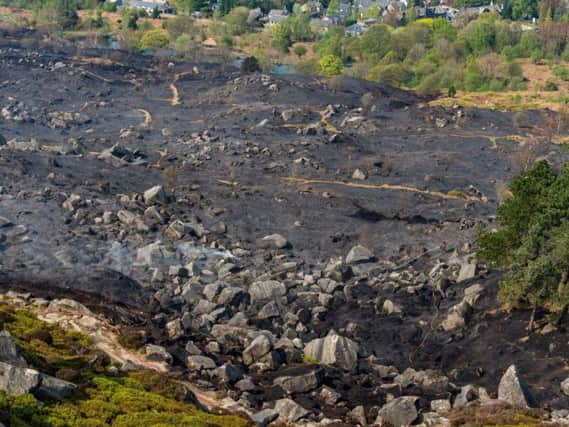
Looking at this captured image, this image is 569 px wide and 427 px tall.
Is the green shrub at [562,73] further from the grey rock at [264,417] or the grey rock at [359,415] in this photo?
the grey rock at [264,417]

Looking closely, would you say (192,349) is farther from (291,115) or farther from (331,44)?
(331,44)

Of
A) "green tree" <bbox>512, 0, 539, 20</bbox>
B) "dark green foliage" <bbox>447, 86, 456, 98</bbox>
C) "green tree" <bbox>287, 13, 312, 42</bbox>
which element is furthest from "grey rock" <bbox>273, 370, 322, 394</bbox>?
"green tree" <bbox>512, 0, 539, 20</bbox>

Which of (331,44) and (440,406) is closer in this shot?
(440,406)

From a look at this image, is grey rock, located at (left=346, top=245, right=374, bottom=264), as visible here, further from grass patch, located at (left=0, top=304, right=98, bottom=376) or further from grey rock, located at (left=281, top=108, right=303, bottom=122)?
grey rock, located at (left=281, top=108, right=303, bottom=122)

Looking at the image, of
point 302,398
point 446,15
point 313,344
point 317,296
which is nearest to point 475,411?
point 302,398

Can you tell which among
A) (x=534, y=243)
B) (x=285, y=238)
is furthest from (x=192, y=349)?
(x=285, y=238)

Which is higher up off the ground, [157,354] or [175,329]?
[157,354]

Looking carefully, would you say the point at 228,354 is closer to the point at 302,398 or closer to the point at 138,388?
the point at 302,398
